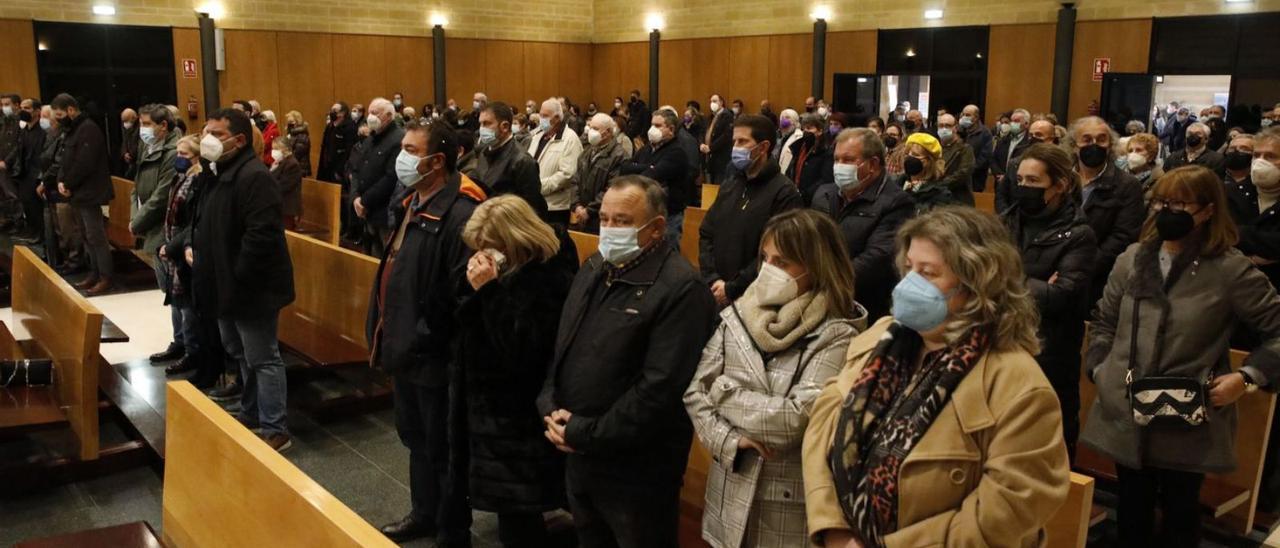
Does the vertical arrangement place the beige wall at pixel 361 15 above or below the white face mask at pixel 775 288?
above

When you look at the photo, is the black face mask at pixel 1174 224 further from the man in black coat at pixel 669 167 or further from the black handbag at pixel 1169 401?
the man in black coat at pixel 669 167

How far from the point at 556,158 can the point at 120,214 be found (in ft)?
13.8

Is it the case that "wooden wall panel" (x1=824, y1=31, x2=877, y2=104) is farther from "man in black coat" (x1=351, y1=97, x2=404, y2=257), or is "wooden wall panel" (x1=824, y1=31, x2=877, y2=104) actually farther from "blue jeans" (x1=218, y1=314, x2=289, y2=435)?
"blue jeans" (x1=218, y1=314, x2=289, y2=435)

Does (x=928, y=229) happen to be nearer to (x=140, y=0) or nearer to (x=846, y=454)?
(x=846, y=454)

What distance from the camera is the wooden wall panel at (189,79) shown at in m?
15.8

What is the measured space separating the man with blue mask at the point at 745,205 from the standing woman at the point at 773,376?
1.56 meters

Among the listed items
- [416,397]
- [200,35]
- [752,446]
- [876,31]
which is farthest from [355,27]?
[752,446]

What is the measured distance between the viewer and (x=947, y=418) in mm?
1991

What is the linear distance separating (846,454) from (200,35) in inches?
641

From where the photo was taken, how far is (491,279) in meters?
3.06

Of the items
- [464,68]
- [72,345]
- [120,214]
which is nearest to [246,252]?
[72,345]

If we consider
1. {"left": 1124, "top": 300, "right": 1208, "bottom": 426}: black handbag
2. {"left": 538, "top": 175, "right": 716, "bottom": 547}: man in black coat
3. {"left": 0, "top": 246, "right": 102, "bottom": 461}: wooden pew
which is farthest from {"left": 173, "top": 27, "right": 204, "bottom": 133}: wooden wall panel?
{"left": 1124, "top": 300, "right": 1208, "bottom": 426}: black handbag

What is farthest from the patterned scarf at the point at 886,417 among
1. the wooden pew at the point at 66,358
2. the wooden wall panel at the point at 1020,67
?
the wooden wall panel at the point at 1020,67

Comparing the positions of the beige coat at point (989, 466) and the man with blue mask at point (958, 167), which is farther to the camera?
the man with blue mask at point (958, 167)
